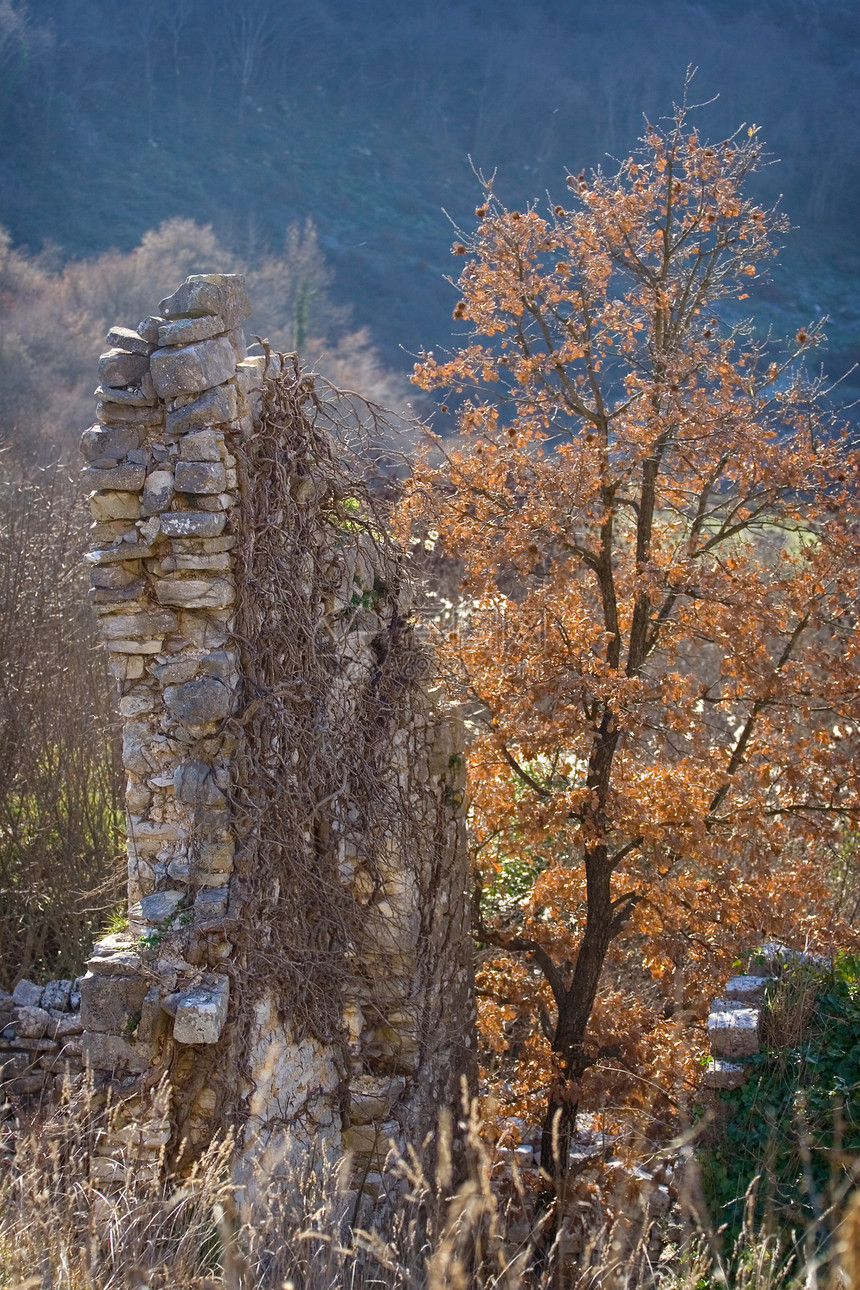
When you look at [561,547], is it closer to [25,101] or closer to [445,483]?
[445,483]

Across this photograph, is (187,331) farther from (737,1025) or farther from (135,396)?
(737,1025)

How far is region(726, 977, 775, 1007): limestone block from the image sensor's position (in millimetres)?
6531

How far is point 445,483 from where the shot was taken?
8602 millimetres

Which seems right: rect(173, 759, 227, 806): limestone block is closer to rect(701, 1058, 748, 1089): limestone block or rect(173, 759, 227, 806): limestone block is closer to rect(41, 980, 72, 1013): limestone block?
rect(701, 1058, 748, 1089): limestone block

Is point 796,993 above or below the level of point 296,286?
below

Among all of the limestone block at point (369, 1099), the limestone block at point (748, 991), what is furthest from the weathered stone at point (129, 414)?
the limestone block at point (748, 991)

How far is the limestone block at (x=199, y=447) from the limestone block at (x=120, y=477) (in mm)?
218

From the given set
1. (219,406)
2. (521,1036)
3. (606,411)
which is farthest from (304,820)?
(521,1036)

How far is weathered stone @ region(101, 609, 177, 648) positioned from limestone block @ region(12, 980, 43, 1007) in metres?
4.54

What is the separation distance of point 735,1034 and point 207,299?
473 centimetres

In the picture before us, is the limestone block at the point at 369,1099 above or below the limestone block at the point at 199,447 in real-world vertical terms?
below

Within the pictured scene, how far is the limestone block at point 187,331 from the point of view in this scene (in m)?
5.36

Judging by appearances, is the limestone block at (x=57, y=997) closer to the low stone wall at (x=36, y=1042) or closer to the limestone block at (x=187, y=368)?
the low stone wall at (x=36, y=1042)

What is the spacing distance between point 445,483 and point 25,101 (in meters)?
41.9
